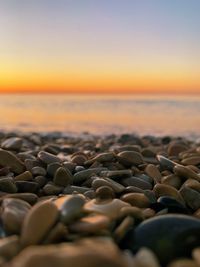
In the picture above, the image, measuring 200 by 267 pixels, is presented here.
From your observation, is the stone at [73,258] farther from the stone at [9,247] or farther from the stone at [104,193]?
the stone at [104,193]

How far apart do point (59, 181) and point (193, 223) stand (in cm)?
147

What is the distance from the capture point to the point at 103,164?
155 inches

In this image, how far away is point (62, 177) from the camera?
3389 mm

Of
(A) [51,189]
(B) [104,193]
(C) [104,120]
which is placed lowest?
(C) [104,120]

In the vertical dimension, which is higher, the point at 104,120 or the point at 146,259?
the point at 146,259

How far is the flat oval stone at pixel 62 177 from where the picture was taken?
11.1ft

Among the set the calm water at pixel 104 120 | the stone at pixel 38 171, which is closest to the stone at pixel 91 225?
the stone at pixel 38 171

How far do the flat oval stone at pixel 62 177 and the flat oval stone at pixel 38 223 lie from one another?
4.03 ft

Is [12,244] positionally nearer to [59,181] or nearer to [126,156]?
[59,181]

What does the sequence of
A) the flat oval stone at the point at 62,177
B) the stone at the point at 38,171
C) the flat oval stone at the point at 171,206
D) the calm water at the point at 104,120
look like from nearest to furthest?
the flat oval stone at the point at 171,206 < the flat oval stone at the point at 62,177 < the stone at the point at 38,171 < the calm water at the point at 104,120

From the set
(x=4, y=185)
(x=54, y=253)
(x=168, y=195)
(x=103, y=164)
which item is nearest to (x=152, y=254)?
(x=54, y=253)

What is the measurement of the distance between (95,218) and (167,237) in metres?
0.36

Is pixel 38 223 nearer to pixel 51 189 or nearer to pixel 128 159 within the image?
pixel 51 189

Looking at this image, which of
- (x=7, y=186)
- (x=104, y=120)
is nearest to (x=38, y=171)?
(x=7, y=186)
